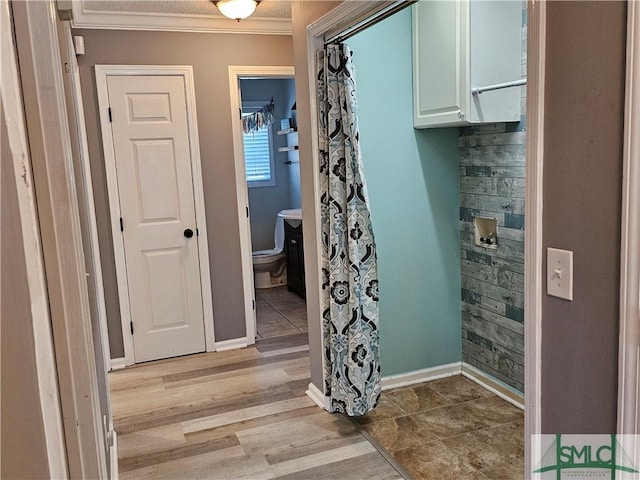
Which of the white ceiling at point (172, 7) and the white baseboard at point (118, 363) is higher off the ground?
the white ceiling at point (172, 7)

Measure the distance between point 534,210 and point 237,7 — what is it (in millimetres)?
2547

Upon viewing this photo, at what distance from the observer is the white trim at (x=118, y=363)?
3.80 meters

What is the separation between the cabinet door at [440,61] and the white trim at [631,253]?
1.70 meters

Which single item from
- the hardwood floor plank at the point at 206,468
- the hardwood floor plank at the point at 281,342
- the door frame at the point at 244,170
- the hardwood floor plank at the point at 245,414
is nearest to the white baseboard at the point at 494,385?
the hardwood floor plank at the point at 245,414

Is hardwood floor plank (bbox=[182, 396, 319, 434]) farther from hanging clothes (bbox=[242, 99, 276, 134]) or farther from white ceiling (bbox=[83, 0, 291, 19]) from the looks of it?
hanging clothes (bbox=[242, 99, 276, 134])

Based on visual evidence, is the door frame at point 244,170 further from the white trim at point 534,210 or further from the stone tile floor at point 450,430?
the white trim at point 534,210

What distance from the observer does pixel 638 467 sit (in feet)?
3.95

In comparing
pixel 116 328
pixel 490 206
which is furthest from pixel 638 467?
pixel 116 328

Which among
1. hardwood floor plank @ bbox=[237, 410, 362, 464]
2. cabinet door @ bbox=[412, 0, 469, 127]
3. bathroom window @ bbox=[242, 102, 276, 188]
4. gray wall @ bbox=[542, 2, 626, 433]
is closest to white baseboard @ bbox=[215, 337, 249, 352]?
hardwood floor plank @ bbox=[237, 410, 362, 464]

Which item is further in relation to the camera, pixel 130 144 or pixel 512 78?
pixel 130 144

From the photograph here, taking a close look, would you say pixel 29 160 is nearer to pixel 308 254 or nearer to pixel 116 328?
pixel 308 254

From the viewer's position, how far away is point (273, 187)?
6.60 meters

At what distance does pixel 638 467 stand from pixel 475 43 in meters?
2.15

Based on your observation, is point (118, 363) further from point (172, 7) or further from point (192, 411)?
point (172, 7)
